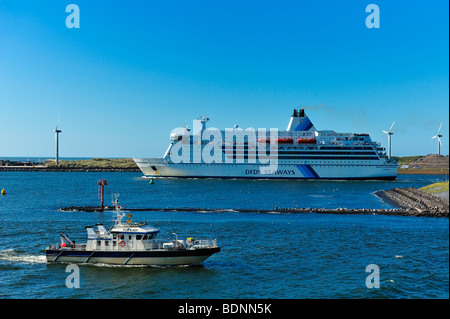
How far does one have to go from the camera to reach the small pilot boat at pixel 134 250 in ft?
88.3

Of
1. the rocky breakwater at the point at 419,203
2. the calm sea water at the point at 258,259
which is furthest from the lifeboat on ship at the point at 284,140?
the calm sea water at the point at 258,259

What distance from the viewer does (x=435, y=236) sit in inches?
1457

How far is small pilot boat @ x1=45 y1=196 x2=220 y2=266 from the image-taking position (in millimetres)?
26922

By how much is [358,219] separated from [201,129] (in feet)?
271

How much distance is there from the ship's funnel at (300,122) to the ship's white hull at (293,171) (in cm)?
1378

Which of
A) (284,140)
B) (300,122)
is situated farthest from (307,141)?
(300,122)

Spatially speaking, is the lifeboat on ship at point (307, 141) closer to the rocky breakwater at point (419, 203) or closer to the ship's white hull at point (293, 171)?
the ship's white hull at point (293, 171)

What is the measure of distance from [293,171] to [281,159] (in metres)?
4.60

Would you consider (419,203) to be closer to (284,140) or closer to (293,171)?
(293,171)

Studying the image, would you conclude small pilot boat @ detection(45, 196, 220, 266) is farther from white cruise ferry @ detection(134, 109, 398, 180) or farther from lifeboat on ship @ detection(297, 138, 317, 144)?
lifeboat on ship @ detection(297, 138, 317, 144)

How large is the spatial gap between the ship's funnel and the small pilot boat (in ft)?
329

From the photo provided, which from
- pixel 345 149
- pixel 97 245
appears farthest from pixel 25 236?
pixel 345 149

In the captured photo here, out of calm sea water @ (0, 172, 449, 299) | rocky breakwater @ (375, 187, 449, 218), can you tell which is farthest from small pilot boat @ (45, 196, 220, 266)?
rocky breakwater @ (375, 187, 449, 218)
